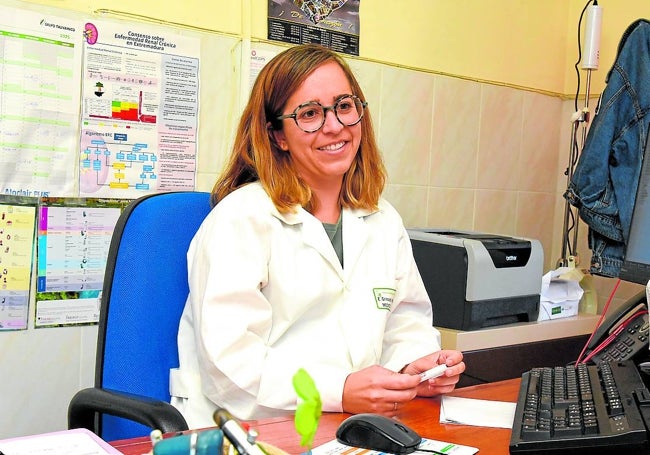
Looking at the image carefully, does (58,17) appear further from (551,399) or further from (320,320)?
(551,399)

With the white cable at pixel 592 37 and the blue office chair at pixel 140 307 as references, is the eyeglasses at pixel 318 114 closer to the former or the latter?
the blue office chair at pixel 140 307

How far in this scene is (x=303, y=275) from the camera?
1451 mm

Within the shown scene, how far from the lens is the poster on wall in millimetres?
2279

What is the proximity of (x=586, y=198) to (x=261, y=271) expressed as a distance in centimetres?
151

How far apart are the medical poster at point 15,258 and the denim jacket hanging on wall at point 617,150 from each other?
69.7 inches

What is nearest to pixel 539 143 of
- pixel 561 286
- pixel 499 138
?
pixel 499 138

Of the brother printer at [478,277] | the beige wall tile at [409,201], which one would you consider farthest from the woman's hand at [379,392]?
the beige wall tile at [409,201]

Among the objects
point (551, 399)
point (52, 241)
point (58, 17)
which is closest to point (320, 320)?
point (551, 399)

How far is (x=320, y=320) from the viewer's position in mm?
1470

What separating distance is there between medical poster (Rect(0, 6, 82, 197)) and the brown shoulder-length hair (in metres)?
0.54

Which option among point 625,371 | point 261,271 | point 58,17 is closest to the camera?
point 625,371

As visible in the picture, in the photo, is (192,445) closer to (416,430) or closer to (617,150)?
(416,430)

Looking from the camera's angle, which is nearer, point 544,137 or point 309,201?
point 309,201

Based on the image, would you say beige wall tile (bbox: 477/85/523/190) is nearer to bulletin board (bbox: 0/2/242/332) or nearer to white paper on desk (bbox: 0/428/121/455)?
bulletin board (bbox: 0/2/242/332)
